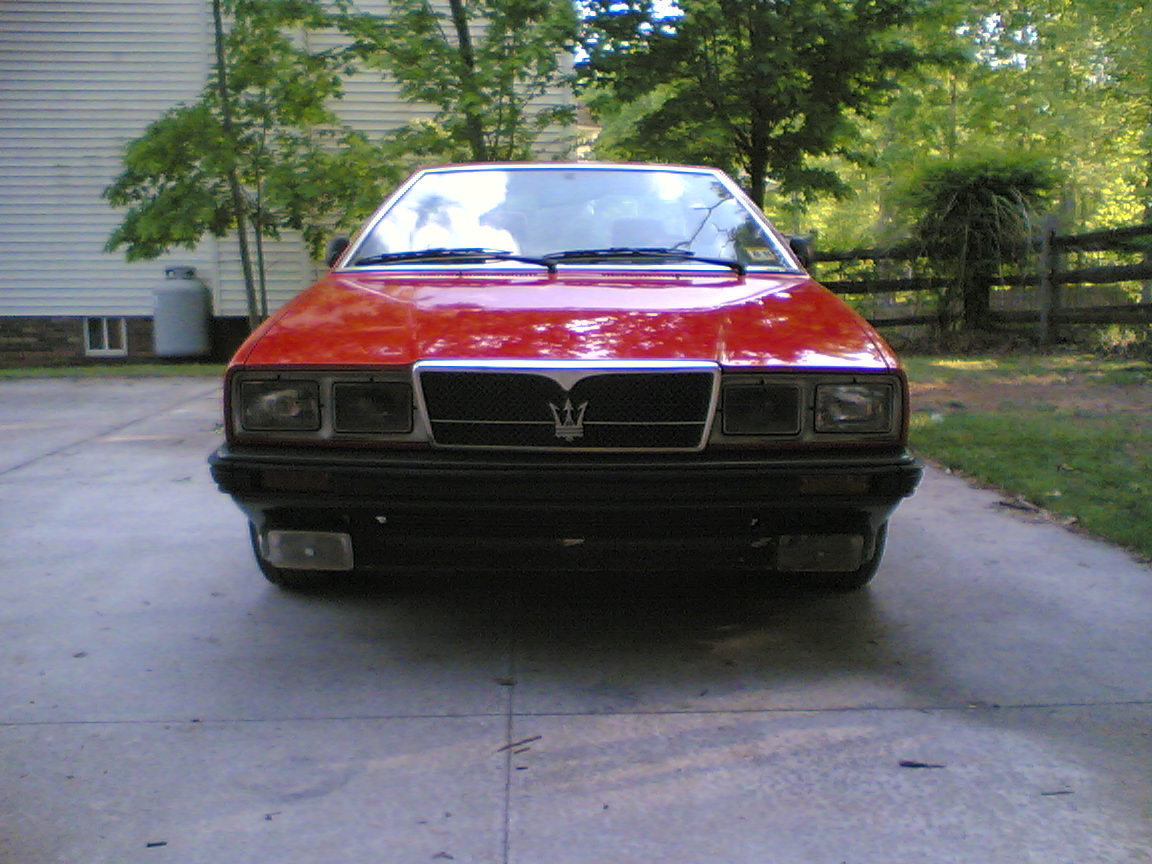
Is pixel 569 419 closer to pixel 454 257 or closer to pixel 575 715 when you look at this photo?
pixel 575 715

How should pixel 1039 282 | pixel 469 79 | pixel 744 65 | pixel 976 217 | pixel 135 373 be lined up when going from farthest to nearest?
pixel 976 217 → pixel 1039 282 → pixel 135 373 → pixel 744 65 → pixel 469 79

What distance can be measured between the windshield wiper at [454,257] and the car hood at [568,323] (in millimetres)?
142

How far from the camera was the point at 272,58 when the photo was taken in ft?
41.9

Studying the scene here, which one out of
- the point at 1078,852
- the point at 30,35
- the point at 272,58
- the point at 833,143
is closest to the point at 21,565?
the point at 1078,852

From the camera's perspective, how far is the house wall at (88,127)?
1634 centimetres

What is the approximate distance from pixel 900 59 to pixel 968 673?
10.6 meters

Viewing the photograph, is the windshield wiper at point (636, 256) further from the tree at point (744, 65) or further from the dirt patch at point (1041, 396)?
the tree at point (744, 65)

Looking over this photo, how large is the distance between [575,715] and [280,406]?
1187 mm

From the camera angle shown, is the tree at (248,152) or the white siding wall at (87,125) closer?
the tree at (248,152)

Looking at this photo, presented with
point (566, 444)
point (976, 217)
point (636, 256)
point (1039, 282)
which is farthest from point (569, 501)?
point (976, 217)

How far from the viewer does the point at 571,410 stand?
10.7 feet

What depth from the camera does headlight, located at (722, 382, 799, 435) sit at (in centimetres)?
327

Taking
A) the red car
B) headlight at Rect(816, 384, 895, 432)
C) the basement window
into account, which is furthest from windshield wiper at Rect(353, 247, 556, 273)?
the basement window

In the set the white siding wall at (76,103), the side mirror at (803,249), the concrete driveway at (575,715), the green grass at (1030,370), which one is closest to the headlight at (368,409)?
the concrete driveway at (575,715)
